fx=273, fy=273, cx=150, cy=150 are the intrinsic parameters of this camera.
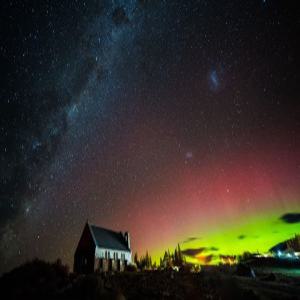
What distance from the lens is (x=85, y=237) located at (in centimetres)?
5781

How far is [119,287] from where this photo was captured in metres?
30.4

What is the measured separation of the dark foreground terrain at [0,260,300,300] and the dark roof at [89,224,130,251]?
70.4 ft

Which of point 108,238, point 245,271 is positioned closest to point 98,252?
point 108,238

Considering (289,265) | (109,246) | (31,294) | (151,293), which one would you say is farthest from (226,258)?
(31,294)

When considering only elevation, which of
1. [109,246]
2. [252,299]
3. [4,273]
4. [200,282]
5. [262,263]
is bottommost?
[252,299]

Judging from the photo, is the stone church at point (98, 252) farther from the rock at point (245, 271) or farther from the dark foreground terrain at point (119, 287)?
the rock at point (245, 271)

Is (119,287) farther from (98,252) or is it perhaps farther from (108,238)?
(108,238)

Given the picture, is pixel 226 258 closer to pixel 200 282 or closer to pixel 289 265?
pixel 289 265

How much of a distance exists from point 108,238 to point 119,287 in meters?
33.4

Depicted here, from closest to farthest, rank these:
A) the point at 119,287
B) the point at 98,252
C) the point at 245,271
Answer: the point at 119,287, the point at 245,271, the point at 98,252

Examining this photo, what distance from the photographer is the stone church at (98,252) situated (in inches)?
2101

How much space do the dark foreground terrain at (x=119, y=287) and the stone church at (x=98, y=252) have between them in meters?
17.8

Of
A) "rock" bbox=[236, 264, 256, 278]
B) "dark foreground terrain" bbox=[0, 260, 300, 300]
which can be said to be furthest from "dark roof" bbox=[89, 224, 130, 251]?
"rock" bbox=[236, 264, 256, 278]

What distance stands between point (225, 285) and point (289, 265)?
109ft
